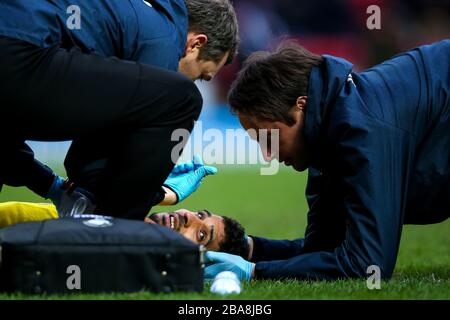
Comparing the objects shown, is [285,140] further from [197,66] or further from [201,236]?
[201,236]

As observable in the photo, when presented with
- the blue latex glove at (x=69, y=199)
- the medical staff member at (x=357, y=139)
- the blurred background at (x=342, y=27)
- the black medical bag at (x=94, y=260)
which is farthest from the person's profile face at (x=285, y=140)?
the blurred background at (x=342, y=27)

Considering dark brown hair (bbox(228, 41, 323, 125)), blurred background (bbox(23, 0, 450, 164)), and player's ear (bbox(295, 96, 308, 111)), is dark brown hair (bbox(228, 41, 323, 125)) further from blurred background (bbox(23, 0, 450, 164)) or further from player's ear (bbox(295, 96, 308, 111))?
blurred background (bbox(23, 0, 450, 164))

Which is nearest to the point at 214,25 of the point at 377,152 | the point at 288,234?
the point at 377,152

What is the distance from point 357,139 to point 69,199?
5.30 ft

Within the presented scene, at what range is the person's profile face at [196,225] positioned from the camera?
441 centimetres

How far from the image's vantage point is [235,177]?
15172mm

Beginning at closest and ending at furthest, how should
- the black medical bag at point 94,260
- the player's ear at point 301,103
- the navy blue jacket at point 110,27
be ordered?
the black medical bag at point 94,260 → the navy blue jacket at point 110,27 → the player's ear at point 301,103

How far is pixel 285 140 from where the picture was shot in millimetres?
4191

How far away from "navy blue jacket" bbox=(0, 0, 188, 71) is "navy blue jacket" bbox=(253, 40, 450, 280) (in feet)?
2.35

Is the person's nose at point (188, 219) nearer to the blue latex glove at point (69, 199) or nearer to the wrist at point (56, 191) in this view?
the blue latex glove at point (69, 199)

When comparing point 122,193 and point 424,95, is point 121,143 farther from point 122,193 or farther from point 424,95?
point 424,95

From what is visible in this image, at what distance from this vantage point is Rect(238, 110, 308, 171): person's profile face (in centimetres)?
416

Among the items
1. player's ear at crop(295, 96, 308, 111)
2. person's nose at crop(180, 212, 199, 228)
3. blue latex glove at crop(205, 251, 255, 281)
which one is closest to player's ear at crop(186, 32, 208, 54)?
player's ear at crop(295, 96, 308, 111)
